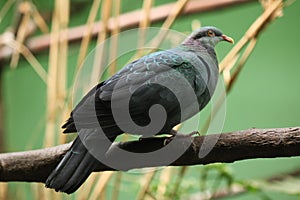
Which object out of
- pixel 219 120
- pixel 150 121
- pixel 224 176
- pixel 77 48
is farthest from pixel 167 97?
pixel 77 48

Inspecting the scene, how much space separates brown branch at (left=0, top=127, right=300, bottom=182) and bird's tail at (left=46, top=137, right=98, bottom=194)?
73 millimetres

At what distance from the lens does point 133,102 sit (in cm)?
73

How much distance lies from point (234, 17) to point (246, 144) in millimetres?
641

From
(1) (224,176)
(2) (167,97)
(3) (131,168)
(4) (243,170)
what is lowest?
(4) (243,170)

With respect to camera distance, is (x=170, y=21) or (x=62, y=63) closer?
(x=170, y=21)

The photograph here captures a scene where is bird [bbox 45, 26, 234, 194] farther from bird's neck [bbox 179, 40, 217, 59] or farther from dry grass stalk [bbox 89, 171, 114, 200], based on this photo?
dry grass stalk [bbox 89, 171, 114, 200]

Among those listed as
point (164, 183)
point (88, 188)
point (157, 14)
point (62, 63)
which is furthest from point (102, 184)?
point (157, 14)

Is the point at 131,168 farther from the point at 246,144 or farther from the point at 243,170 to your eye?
the point at 243,170

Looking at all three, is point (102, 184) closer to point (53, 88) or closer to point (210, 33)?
point (53, 88)

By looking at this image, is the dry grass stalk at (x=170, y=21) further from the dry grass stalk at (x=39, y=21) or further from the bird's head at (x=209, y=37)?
the dry grass stalk at (x=39, y=21)

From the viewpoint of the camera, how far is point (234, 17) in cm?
133

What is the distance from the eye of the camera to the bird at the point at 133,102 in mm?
720

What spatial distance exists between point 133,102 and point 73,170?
0.13 meters

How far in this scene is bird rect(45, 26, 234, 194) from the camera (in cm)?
72
